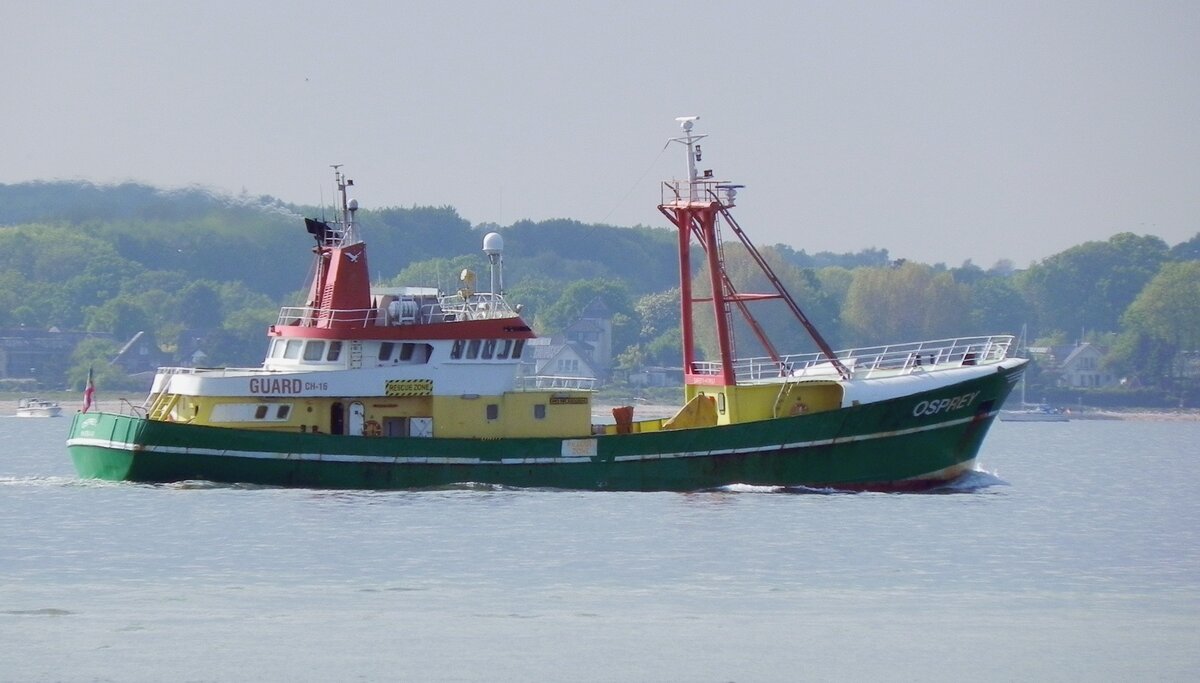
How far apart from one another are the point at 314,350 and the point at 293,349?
24.9 inches

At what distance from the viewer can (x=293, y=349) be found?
42.0m

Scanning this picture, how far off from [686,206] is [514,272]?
99.3 meters

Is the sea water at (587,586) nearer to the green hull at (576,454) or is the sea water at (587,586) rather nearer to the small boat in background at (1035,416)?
the green hull at (576,454)

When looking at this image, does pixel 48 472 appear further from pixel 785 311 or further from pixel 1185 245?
pixel 1185 245

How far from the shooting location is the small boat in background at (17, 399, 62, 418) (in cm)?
9750

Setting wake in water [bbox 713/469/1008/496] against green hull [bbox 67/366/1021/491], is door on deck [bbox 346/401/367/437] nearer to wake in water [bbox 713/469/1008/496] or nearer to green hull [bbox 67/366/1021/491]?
green hull [bbox 67/366/1021/491]

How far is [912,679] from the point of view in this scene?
23078 millimetres

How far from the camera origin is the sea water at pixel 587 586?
23.7 metres

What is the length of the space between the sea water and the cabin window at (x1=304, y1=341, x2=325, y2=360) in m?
3.18

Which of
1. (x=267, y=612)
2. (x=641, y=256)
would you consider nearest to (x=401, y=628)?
(x=267, y=612)

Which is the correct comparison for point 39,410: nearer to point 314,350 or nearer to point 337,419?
point 314,350

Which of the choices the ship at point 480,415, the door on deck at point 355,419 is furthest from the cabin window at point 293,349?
the door on deck at point 355,419

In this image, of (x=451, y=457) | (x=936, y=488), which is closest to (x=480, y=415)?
(x=451, y=457)

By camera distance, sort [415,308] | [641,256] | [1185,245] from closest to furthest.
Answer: [415,308], [641,256], [1185,245]
